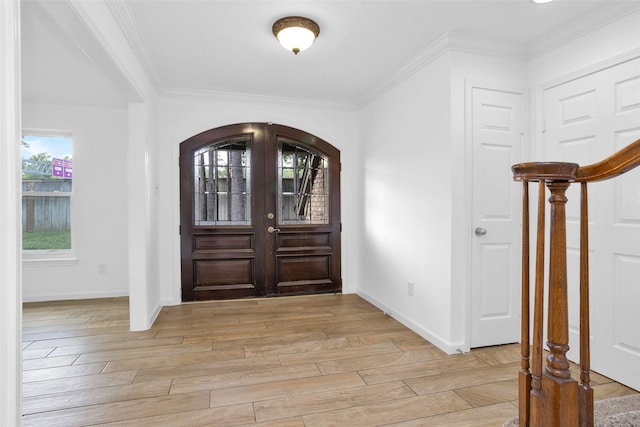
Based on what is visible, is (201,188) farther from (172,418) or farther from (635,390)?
(635,390)

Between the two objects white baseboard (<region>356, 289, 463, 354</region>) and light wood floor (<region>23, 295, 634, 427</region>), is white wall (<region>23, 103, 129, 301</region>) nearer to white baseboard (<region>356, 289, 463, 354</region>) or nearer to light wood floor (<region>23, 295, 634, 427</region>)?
light wood floor (<region>23, 295, 634, 427</region>)

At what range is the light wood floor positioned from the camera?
1.88 metres

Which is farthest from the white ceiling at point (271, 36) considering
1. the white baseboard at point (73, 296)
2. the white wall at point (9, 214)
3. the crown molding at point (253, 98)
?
the white baseboard at point (73, 296)

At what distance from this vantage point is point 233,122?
4055 millimetres

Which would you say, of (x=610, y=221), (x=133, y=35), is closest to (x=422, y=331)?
(x=610, y=221)

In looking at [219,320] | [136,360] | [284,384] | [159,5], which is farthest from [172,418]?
[159,5]

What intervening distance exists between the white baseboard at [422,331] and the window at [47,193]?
387 centimetres

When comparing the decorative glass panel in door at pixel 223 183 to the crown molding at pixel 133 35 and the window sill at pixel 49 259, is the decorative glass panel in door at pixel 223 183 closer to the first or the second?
the crown molding at pixel 133 35

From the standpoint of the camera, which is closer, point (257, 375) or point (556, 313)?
point (556, 313)

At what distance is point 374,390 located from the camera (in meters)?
2.12

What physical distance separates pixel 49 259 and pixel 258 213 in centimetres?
258

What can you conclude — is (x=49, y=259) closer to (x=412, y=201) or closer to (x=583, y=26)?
(x=412, y=201)

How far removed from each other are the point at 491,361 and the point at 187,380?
2164 millimetres

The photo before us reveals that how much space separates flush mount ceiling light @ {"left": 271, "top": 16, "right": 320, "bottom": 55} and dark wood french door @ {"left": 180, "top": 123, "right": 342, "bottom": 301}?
170 cm
